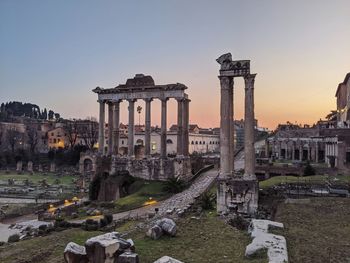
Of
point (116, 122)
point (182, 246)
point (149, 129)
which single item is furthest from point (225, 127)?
point (116, 122)

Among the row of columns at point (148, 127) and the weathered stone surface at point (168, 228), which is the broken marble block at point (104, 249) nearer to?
the weathered stone surface at point (168, 228)

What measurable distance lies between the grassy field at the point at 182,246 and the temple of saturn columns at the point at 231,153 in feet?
8.93

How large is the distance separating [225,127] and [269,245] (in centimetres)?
1029

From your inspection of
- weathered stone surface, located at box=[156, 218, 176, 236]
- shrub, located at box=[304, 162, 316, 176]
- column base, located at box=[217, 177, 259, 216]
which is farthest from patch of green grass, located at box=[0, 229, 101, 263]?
shrub, located at box=[304, 162, 316, 176]

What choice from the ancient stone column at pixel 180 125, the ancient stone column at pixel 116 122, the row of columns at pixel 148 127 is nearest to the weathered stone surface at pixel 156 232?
the row of columns at pixel 148 127

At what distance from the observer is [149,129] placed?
38.2 metres

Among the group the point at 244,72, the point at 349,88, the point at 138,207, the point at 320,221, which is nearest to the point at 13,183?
the point at 138,207

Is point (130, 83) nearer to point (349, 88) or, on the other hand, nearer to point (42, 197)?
point (42, 197)

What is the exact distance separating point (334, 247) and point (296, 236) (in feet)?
5.61

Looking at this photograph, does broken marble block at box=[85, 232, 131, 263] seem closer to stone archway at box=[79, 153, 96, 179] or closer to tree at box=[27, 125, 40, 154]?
stone archway at box=[79, 153, 96, 179]

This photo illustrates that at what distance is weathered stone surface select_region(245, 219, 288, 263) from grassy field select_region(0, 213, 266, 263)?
1.22ft

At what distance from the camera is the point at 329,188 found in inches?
1024

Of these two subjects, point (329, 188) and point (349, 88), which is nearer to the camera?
point (329, 188)

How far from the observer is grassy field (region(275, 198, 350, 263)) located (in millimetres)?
12945
